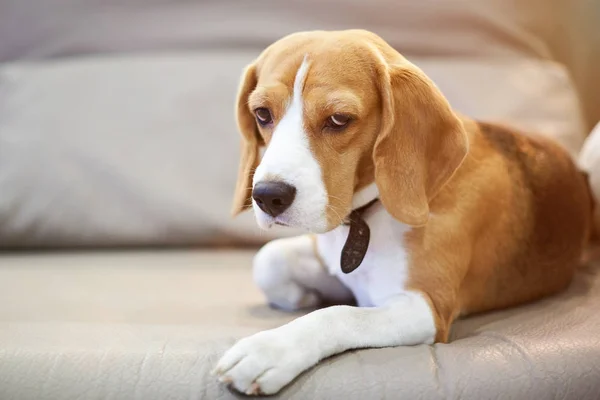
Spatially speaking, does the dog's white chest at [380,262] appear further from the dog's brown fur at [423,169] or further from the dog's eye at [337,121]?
the dog's eye at [337,121]

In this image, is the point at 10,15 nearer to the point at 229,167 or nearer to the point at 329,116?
the point at 229,167

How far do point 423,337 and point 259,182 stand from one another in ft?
1.15

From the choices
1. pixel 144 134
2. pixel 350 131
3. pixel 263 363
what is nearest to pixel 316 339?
pixel 263 363

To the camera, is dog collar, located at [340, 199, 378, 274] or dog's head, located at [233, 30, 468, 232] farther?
dog collar, located at [340, 199, 378, 274]

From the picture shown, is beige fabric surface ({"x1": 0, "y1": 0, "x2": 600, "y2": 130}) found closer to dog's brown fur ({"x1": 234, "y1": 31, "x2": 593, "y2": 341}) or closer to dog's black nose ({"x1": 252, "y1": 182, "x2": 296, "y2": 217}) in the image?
dog's brown fur ({"x1": 234, "y1": 31, "x2": 593, "y2": 341})

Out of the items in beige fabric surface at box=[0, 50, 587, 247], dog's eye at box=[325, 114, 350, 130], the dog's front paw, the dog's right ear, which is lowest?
beige fabric surface at box=[0, 50, 587, 247]

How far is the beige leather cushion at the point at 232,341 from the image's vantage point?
0.93 meters

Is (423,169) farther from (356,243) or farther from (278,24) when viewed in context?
(278,24)

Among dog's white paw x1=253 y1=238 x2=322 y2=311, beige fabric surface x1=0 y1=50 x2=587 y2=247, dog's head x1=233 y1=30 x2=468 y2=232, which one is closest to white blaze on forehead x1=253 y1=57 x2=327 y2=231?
dog's head x1=233 y1=30 x2=468 y2=232

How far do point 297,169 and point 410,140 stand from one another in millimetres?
199

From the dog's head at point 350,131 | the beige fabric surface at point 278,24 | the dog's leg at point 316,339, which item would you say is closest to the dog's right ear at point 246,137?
the dog's head at point 350,131

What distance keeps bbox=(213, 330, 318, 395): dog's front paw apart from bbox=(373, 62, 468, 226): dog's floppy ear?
0.29 metres

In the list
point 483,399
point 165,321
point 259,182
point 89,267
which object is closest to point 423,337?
point 483,399

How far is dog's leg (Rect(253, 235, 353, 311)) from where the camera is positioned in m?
1.31
